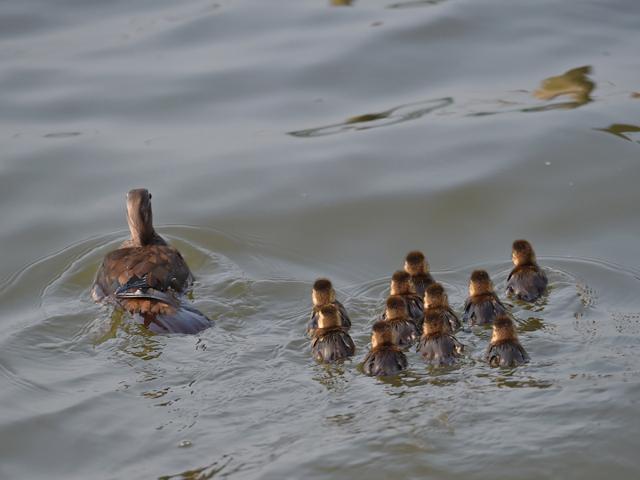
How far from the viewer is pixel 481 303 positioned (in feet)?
25.8

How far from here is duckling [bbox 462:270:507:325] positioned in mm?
7820

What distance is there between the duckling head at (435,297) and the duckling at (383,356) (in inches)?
21.3

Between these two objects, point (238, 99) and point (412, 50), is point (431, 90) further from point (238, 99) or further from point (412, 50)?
point (238, 99)

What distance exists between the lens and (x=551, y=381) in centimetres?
676

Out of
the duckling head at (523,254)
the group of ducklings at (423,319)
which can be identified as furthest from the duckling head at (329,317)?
the duckling head at (523,254)

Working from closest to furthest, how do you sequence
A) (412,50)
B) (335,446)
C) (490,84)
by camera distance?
1. (335,446)
2. (490,84)
3. (412,50)

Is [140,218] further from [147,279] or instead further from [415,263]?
[415,263]

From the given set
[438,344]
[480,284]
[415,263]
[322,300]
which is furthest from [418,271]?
[438,344]

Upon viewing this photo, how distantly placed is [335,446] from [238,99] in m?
6.96

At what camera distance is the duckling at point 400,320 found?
25.3ft

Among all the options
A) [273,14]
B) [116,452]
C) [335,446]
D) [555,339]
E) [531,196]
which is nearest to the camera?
[335,446]

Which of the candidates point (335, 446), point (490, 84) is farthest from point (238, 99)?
point (335, 446)

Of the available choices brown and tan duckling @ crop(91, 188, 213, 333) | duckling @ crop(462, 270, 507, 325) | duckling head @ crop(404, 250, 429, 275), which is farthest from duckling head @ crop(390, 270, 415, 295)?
brown and tan duckling @ crop(91, 188, 213, 333)

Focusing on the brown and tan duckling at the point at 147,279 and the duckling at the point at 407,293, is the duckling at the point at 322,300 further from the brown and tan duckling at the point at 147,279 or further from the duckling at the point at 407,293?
the brown and tan duckling at the point at 147,279
